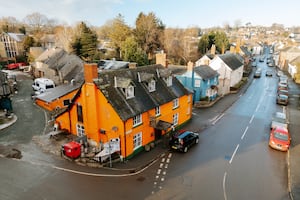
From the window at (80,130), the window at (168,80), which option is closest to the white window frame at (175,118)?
the window at (168,80)

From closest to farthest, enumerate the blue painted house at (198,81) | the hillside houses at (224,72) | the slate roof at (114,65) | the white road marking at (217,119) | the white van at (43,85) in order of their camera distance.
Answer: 1. the white road marking at (217,119)
2. the blue painted house at (198,81)
3. the white van at (43,85)
4. the hillside houses at (224,72)
5. the slate roof at (114,65)

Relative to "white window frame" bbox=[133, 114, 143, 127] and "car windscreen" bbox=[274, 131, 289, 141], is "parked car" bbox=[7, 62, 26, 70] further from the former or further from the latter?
"car windscreen" bbox=[274, 131, 289, 141]

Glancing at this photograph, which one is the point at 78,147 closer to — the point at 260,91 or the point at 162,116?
the point at 162,116

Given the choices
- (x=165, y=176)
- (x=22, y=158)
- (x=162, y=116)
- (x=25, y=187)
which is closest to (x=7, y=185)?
(x=25, y=187)

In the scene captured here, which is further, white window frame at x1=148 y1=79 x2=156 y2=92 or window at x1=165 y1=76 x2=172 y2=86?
window at x1=165 y1=76 x2=172 y2=86

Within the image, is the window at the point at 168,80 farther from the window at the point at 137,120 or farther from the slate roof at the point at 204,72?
the slate roof at the point at 204,72

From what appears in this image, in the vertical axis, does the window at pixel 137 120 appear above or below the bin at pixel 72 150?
above

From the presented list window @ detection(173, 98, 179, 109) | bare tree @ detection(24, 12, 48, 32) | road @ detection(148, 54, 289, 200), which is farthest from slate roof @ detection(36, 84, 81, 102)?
bare tree @ detection(24, 12, 48, 32)

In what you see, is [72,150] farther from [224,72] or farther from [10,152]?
[224,72]
